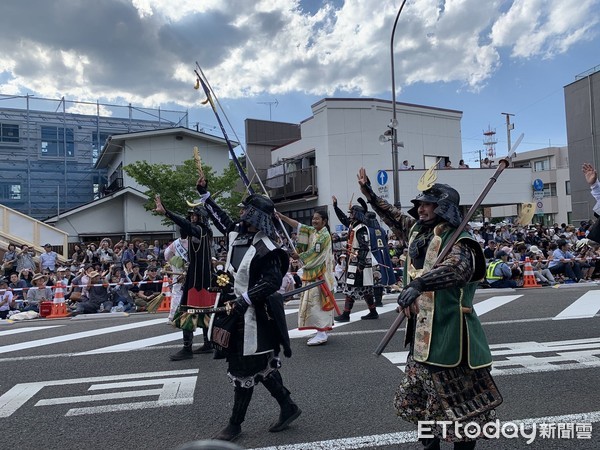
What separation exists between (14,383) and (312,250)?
3.84 metres

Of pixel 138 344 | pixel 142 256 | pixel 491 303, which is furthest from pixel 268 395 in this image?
pixel 142 256

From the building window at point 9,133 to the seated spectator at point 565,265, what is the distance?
2693 cm

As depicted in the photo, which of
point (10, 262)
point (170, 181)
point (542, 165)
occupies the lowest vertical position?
point (10, 262)

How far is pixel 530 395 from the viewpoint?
4.35m

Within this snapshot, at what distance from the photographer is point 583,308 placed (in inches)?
343

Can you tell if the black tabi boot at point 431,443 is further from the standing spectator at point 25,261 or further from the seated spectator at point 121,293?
the standing spectator at point 25,261

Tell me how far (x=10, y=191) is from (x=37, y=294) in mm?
17966

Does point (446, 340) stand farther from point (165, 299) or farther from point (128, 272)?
point (128, 272)

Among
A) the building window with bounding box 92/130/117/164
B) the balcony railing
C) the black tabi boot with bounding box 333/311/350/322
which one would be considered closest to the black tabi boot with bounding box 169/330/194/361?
the black tabi boot with bounding box 333/311/350/322

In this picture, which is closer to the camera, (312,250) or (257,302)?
(257,302)

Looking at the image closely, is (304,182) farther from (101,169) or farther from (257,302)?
(257,302)

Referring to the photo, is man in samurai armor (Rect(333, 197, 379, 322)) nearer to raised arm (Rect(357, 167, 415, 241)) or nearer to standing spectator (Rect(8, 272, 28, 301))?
raised arm (Rect(357, 167, 415, 241))

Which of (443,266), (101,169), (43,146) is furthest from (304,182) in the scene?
(443,266)

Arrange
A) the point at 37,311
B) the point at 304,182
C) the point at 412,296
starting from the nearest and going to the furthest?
the point at 412,296 → the point at 37,311 → the point at 304,182
